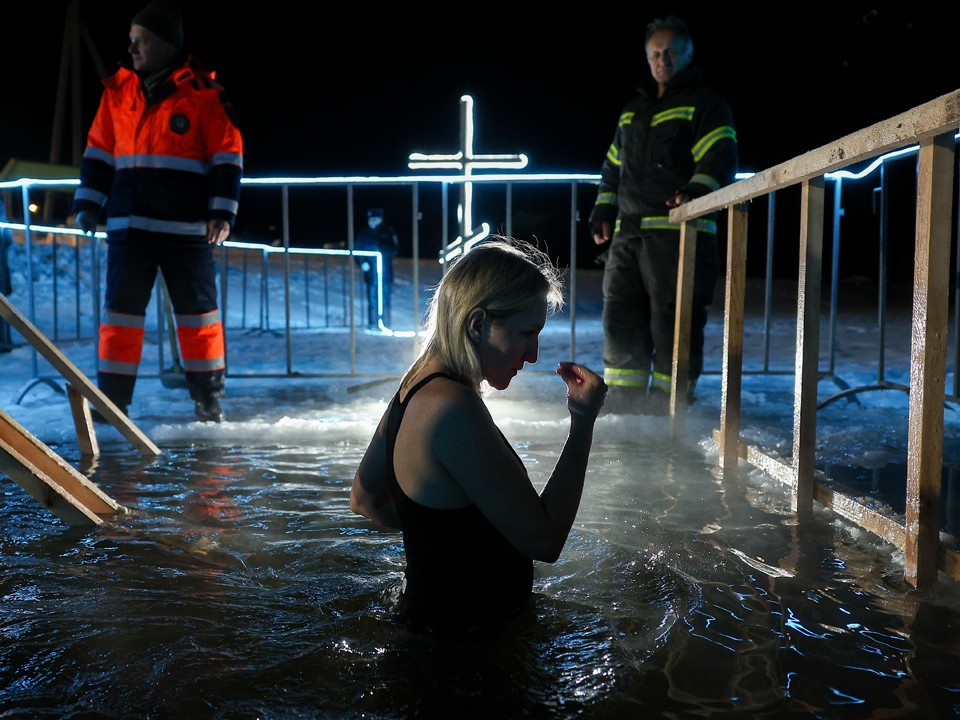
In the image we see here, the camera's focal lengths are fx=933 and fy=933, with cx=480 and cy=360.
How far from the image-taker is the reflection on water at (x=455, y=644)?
1.96m

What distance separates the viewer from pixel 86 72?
30.5 m

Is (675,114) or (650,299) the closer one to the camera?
(675,114)

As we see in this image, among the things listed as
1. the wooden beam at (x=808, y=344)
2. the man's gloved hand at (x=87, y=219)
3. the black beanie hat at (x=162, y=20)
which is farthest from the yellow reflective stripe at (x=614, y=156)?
the man's gloved hand at (x=87, y=219)

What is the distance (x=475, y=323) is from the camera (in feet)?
6.87

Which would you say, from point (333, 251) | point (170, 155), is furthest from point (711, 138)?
point (333, 251)

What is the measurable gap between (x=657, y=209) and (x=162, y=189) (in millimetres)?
2830

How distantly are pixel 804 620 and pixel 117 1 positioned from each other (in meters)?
31.0

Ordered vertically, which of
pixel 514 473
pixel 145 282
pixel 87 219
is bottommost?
pixel 514 473

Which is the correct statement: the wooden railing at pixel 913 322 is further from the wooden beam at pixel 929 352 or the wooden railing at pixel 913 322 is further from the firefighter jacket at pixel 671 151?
the firefighter jacket at pixel 671 151

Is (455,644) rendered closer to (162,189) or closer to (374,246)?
(162,189)

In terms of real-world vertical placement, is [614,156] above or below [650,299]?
above

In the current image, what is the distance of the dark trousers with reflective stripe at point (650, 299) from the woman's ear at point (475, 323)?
3352 mm

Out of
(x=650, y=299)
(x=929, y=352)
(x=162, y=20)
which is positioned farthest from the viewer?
(x=650, y=299)

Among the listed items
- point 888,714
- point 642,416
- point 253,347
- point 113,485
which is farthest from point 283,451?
point 253,347
